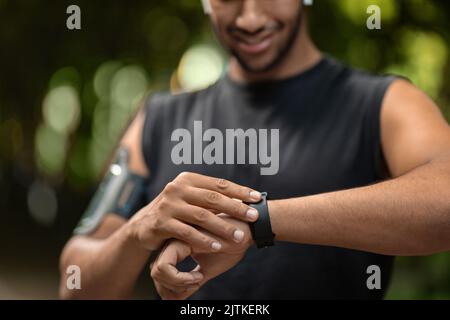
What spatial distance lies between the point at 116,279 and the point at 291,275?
35cm

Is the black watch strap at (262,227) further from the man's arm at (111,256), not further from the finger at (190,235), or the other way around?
the man's arm at (111,256)

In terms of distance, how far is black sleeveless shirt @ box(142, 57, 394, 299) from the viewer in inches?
55.1

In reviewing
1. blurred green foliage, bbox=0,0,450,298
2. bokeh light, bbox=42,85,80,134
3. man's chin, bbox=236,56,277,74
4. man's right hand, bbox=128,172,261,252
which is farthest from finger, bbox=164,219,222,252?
bokeh light, bbox=42,85,80,134

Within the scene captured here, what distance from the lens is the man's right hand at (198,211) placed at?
1.21 metres

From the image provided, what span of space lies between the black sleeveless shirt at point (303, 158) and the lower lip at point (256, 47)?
3.1 inches

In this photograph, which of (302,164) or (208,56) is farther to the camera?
(208,56)

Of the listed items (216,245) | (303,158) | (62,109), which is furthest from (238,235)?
(62,109)

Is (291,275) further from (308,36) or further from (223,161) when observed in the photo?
(308,36)

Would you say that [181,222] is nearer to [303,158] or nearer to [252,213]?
[252,213]

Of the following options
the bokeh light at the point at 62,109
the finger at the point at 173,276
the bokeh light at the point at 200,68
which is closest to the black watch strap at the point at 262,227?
the finger at the point at 173,276

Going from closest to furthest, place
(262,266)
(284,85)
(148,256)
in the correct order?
(148,256) → (262,266) → (284,85)
